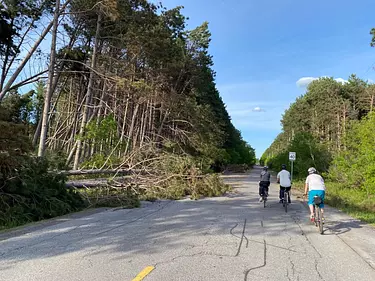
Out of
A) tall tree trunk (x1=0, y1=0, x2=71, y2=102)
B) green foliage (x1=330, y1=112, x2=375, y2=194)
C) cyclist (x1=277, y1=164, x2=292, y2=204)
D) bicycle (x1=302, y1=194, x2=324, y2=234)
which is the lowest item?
bicycle (x1=302, y1=194, x2=324, y2=234)

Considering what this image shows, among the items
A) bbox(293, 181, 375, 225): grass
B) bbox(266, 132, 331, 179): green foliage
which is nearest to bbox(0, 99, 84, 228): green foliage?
bbox(293, 181, 375, 225): grass

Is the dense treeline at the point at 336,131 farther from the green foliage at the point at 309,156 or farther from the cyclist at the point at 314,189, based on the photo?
the cyclist at the point at 314,189

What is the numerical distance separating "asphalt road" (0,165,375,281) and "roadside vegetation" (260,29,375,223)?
4.47 m

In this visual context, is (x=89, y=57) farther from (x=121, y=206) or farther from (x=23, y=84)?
(x=121, y=206)

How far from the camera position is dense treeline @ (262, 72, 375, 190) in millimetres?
19781

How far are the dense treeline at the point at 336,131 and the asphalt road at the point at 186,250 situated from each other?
409 inches

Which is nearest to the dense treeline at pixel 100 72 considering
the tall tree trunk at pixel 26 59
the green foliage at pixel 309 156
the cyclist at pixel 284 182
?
the tall tree trunk at pixel 26 59

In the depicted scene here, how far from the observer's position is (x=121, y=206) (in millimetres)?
14156

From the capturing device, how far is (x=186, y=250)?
6828 millimetres

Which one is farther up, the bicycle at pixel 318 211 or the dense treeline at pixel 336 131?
the dense treeline at pixel 336 131

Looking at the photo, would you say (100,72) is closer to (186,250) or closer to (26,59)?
(26,59)

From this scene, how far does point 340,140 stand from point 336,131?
69.1 ft

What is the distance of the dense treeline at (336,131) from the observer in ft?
64.9

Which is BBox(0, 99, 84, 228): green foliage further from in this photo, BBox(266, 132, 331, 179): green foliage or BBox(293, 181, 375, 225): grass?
BBox(266, 132, 331, 179): green foliage
